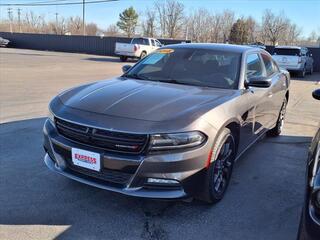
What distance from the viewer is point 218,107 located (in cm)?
365

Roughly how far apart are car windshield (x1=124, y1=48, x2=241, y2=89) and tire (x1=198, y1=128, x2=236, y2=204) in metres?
0.78

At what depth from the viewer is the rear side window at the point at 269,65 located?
568cm

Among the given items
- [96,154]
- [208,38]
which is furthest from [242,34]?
[96,154]

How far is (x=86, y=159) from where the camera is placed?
335cm

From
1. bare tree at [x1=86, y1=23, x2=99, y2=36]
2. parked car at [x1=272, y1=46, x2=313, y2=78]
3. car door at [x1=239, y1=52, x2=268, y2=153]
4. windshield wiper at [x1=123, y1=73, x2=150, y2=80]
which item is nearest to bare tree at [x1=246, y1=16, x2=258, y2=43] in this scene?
bare tree at [x1=86, y1=23, x2=99, y2=36]

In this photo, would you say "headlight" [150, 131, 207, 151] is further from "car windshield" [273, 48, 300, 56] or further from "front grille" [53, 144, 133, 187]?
"car windshield" [273, 48, 300, 56]

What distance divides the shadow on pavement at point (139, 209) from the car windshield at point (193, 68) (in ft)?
4.12

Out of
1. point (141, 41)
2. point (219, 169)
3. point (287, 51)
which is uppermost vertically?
point (219, 169)

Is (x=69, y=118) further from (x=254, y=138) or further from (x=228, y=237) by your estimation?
(x=254, y=138)

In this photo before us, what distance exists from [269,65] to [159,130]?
336cm

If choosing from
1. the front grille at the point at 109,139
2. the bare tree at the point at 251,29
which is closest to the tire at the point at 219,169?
the front grille at the point at 109,139

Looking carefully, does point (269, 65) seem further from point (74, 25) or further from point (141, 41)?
point (74, 25)

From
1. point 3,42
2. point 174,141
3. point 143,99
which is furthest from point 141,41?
point 174,141

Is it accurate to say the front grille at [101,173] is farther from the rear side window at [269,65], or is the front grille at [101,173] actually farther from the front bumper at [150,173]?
the rear side window at [269,65]
